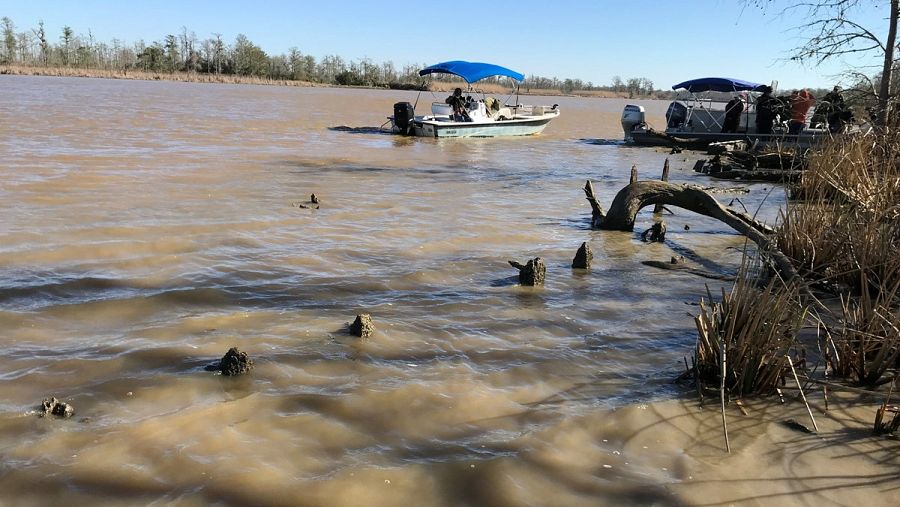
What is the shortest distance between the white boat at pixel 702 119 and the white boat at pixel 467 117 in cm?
411

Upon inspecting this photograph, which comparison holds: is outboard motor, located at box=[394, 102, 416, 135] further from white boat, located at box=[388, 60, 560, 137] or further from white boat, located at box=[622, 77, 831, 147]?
white boat, located at box=[622, 77, 831, 147]

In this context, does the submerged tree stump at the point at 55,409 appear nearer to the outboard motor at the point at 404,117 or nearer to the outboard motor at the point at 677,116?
the outboard motor at the point at 404,117

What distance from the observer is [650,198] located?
27.3ft

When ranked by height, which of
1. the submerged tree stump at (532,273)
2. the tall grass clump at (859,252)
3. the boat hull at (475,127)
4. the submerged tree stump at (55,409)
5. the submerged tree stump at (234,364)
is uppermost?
the boat hull at (475,127)

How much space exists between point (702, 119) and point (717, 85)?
5.25 ft

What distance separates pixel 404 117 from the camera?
2383cm

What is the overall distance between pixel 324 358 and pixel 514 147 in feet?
61.6

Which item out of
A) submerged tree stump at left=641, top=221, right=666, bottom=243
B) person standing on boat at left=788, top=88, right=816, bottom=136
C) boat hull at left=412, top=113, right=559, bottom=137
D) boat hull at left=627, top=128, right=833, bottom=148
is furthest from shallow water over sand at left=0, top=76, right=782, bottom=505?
boat hull at left=412, top=113, right=559, bottom=137

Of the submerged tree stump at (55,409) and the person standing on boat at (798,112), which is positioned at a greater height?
the person standing on boat at (798,112)

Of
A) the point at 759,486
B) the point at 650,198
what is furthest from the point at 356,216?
the point at 759,486

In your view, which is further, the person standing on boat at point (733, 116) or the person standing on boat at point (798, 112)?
the person standing on boat at point (733, 116)

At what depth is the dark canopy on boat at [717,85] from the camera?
21.9 metres

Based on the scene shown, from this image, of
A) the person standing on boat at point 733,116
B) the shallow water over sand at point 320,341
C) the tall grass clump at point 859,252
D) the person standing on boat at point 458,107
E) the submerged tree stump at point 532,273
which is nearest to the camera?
the shallow water over sand at point 320,341

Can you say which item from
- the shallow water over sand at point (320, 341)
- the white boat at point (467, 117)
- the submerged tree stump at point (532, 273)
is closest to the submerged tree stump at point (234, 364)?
the shallow water over sand at point (320, 341)
